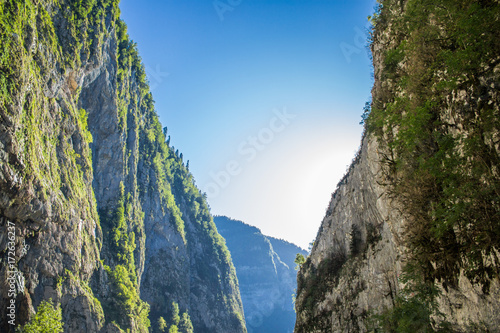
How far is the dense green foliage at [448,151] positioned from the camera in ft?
18.3

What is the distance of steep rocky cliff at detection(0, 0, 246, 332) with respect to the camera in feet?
91.7

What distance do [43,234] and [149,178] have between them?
46.2m

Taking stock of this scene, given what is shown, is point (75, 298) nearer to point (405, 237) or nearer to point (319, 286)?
point (319, 286)

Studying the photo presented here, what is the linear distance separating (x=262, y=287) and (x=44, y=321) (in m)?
166

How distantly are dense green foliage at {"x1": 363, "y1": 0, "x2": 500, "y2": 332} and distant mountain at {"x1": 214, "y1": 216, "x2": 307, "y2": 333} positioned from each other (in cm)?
17376

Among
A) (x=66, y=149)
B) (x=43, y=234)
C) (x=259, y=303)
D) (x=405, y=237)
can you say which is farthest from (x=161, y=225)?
(x=259, y=303)

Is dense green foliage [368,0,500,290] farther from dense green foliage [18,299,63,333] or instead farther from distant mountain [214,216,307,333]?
distant mountain [214,216,307,333]

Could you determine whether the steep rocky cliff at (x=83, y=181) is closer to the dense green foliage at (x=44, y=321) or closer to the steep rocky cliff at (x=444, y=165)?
the dense green foliage at (x=44, y=321)

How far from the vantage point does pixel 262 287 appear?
589 feet

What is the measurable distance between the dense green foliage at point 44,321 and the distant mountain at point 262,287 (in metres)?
150

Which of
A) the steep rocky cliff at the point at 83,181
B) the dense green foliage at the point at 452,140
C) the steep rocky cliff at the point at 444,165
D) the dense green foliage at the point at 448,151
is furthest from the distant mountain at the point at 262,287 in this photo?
the dense green foliage at the point at 452,140

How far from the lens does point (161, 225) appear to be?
7838 centimetres

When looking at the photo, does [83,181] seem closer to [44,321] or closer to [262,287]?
[44,321]

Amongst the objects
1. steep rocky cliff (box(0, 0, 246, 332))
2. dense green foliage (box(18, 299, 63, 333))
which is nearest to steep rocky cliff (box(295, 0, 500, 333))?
dense green foliage (box(18, 299, 63, 333))
